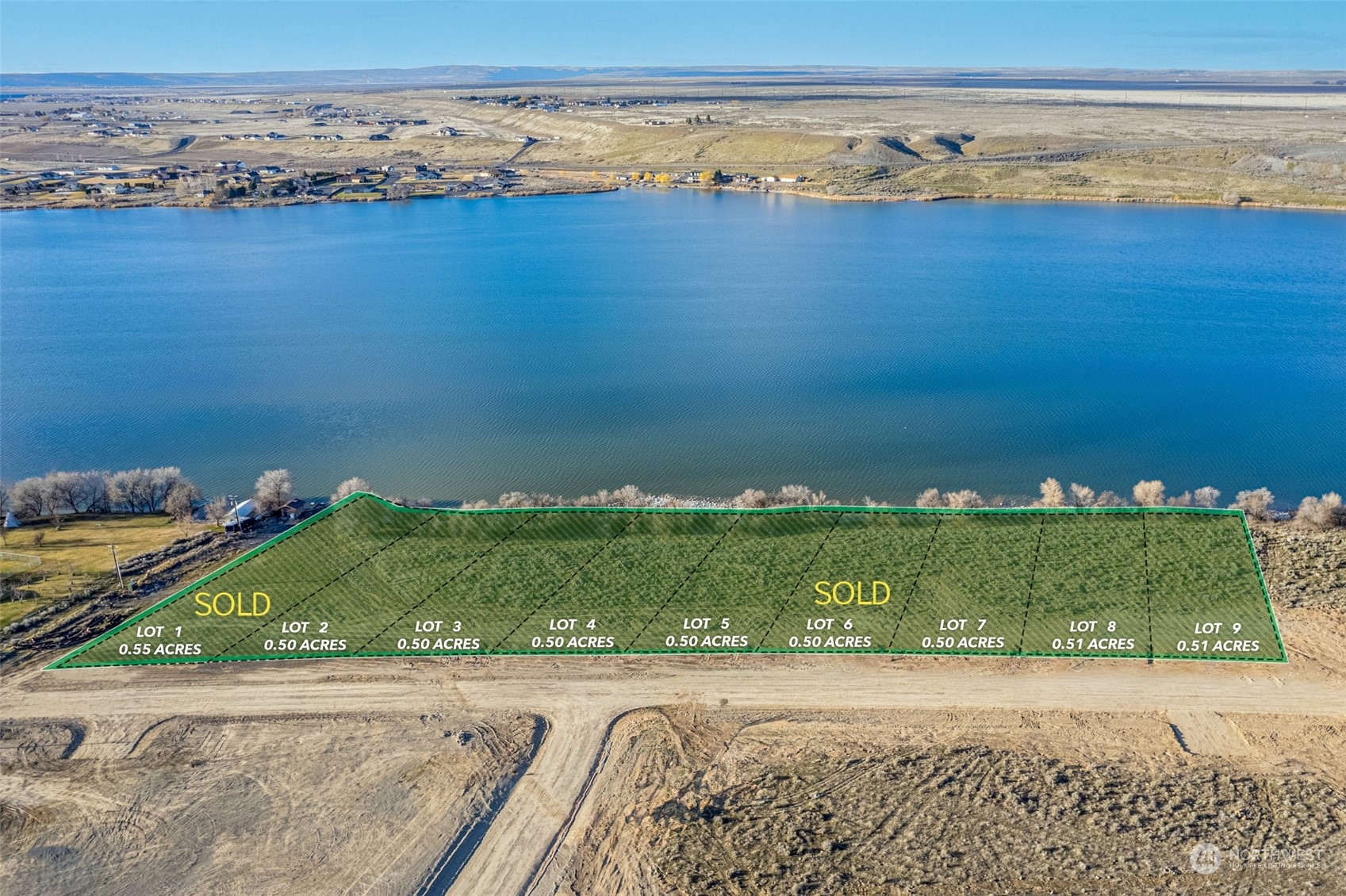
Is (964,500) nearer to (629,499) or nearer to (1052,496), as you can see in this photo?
(1052,496)

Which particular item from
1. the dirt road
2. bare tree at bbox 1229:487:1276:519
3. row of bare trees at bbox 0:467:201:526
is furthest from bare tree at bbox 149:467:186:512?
bare tree at bbox 1229:487:1276:519

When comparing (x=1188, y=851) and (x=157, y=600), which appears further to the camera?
(x=157, y=600)

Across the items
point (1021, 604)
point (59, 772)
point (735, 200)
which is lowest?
point (59, 772)

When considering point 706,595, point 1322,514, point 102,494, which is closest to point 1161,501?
point 1322,514

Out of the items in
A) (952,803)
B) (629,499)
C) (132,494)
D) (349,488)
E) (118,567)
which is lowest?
(952,803)

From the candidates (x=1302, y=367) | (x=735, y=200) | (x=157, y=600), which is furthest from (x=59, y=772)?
(x=735, y=200)

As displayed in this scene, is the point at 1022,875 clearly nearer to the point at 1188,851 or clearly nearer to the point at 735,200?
the point at 1188,851

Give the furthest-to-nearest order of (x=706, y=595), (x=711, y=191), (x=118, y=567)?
(x=711, y=191), (x=118, y=567), (x=706, y=595)
